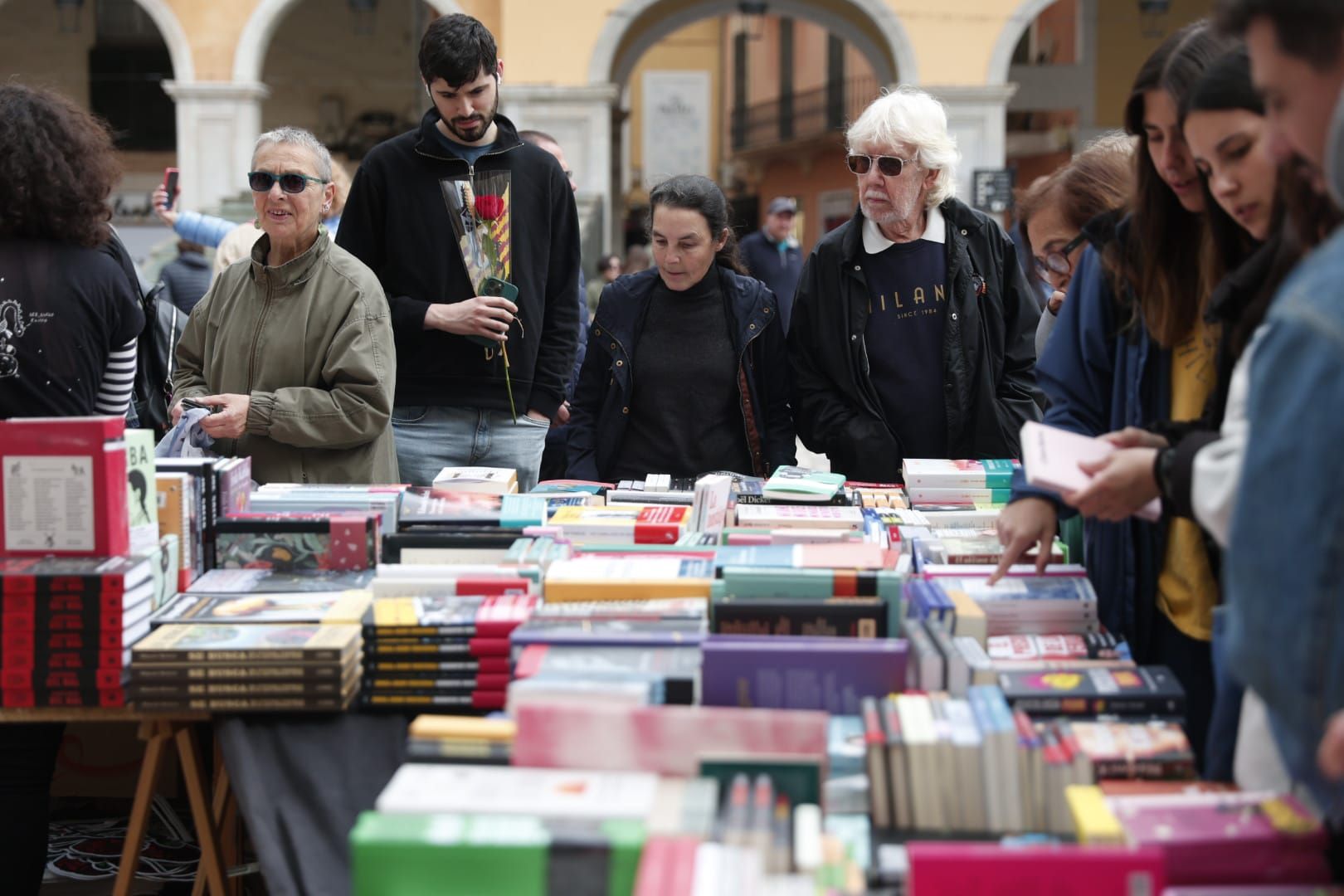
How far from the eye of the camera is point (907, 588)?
2.72 meters

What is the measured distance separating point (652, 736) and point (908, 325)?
229 centimetres

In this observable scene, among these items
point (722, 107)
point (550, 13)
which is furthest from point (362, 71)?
point (722, 107)

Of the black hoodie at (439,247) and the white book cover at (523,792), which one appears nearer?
the white book cover at (523,792)

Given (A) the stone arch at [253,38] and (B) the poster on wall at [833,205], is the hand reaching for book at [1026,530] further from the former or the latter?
(B) the poster on wall at [833,205]

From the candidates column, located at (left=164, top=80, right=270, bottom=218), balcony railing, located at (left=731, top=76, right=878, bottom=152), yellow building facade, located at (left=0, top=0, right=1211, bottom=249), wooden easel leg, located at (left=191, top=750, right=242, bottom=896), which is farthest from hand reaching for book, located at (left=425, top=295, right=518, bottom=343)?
balcony railing, located at (left=731, top=76, right=878, bottom=152)

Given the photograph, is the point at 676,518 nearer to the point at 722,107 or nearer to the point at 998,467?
the point at 998,467

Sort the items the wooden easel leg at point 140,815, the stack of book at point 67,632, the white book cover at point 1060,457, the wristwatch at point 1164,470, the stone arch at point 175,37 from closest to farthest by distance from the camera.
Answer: the wristwatch at point 1164,470
the white book cover at point 1060,457
the stack of book at point 67,632
the wooden easel leg at point 140,815
the stone arch at point 175,37

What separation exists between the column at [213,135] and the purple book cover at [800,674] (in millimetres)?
15552

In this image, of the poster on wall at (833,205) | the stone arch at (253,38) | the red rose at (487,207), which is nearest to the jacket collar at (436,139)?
the red rose at (487,207)

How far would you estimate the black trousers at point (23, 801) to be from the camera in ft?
9.23

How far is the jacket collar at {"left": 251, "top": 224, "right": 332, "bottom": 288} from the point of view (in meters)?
3.60

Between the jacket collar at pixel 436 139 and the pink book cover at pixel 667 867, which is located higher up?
the jacket collar at pixel 436 139

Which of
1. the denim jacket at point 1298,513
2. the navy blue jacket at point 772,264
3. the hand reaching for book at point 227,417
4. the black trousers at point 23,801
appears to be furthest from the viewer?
the navy blue jacket at point 772,264

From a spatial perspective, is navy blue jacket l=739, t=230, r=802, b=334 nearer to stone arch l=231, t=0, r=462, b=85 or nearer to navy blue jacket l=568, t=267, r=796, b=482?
navy blue jacket l=568, t=267, r=796, b=482
